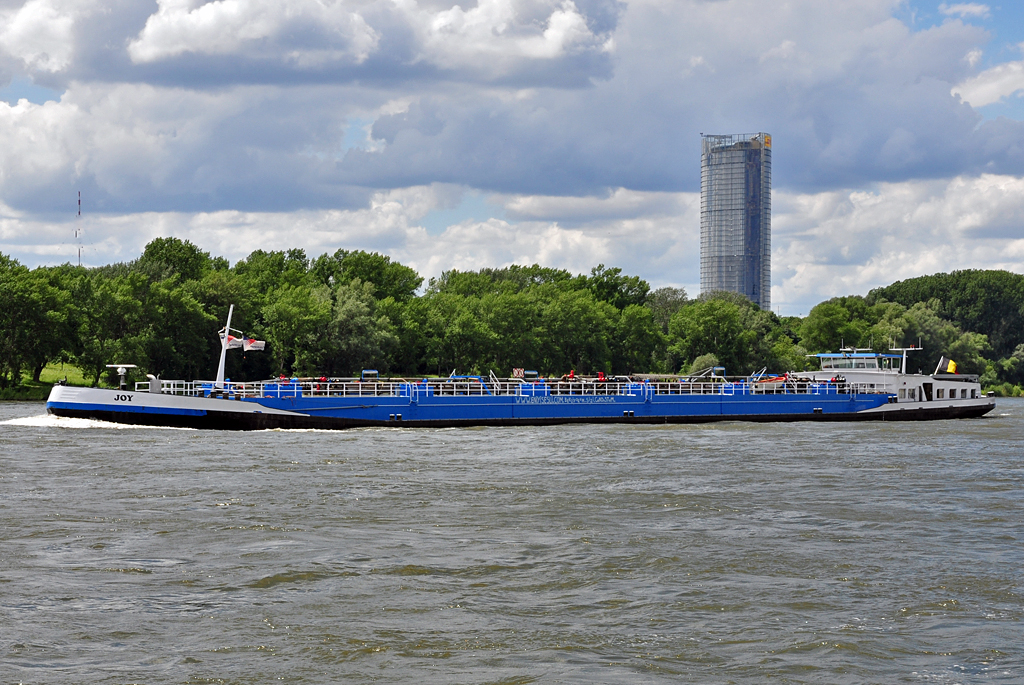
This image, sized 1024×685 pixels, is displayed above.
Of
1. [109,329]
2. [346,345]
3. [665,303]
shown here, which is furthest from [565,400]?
[665,303]

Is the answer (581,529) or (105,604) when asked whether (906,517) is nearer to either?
(581,529)

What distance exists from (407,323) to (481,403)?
59622 millimetres

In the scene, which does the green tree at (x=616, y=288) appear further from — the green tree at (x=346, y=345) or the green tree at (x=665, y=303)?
the green tree at (x=346, y=345)

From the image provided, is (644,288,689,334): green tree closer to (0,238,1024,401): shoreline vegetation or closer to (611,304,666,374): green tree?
(0,238,1024,401): shoreline vegetation

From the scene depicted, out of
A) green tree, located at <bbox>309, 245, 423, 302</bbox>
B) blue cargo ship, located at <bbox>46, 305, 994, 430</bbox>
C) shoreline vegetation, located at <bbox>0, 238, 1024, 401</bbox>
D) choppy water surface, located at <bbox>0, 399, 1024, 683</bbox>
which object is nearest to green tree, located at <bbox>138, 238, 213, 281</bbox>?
shoreline vegetation, located at <bbox>0, 238, 1024, 401</bbox>

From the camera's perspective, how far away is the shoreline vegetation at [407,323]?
303 feet

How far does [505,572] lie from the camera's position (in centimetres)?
1784

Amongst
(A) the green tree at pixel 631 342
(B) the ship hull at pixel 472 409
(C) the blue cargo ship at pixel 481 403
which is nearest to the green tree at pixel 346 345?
(A) the green tree at pixel 631 342

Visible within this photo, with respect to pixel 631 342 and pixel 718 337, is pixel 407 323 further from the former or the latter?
pixel 718 337

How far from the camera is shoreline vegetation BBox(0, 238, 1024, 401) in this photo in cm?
9250

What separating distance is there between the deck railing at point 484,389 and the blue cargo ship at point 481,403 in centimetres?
7

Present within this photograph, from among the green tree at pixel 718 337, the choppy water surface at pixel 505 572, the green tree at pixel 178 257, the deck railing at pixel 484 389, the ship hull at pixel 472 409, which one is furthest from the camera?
the green tree at pixel 718 337

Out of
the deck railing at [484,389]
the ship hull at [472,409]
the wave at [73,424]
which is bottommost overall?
the wave at [73,424]

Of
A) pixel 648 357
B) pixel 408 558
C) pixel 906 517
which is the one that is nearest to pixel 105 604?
pixel 408 558
